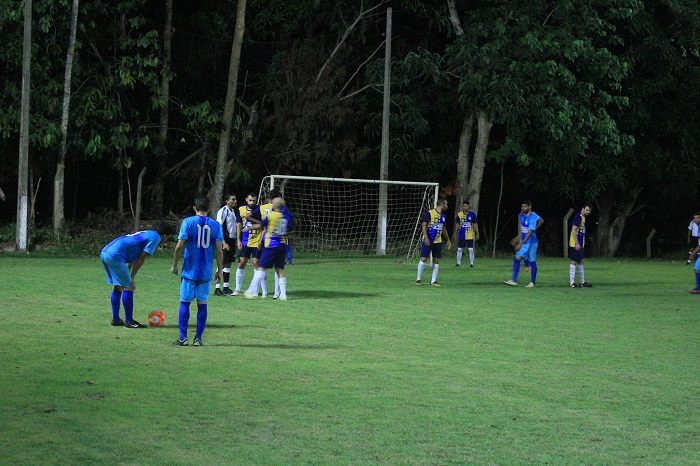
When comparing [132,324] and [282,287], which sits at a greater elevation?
[282,287]

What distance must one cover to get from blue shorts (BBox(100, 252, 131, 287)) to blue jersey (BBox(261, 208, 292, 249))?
4.31m

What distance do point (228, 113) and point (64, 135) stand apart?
5558 mm

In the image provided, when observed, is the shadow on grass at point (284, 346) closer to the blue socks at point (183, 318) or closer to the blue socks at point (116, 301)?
the blue socks at point (183, 318)

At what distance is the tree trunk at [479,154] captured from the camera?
4000cm

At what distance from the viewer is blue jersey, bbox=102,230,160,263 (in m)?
15.0

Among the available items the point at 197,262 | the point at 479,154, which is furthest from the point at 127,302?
the point at 479,154

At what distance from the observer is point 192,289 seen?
1328 cm

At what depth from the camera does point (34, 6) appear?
3403 cm

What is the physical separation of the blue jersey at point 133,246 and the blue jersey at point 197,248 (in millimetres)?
1712

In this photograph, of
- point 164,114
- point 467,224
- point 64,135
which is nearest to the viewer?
point 467,224

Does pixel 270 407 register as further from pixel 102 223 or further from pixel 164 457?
pixel 102 223

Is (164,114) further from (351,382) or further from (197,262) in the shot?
(351,382)

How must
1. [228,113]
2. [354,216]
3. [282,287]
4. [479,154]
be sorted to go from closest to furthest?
[282,287]
[354,216]
[228,113]
[479,154]

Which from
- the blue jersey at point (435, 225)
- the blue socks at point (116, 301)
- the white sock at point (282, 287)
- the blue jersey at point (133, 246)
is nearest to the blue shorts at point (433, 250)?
the blue jersey at point (435, 225)
